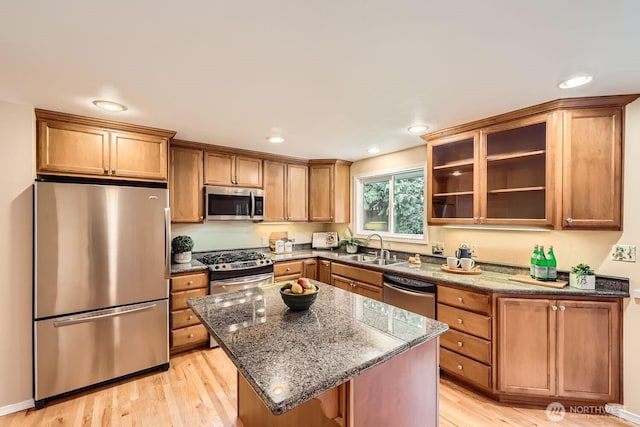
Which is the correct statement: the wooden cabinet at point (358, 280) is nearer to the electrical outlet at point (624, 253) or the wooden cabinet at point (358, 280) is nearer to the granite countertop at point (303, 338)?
the granite countertop at point (303, 338)

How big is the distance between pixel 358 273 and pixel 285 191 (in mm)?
1594

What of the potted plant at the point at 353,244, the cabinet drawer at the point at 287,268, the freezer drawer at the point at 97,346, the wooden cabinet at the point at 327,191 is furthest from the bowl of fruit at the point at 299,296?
the wooden cabinet at the point at 327,191

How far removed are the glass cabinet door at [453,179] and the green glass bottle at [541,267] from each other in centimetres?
59

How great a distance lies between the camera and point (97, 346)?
2.39m

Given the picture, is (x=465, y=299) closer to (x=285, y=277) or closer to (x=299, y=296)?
(x=299, y=296)

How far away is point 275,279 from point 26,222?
2.36m

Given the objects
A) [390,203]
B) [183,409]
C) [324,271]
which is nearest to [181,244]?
[183,409]

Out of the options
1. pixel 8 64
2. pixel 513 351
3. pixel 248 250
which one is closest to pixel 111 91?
pixel 8 64

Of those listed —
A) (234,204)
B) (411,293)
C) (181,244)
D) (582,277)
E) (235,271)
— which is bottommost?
(411,293)

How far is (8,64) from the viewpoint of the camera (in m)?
1.60

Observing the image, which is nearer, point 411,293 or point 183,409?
point 183,409

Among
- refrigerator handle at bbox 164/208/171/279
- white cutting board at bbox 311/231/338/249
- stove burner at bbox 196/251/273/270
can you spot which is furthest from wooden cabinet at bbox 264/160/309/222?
refrigerator handle at bbox 164/208/171/279

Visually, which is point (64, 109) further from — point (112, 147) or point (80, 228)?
point (80, 228)

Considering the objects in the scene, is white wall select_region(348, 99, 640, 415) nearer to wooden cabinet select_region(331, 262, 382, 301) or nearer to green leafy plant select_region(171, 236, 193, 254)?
wooden cabinet select_region(331, 262, 382, 301)
